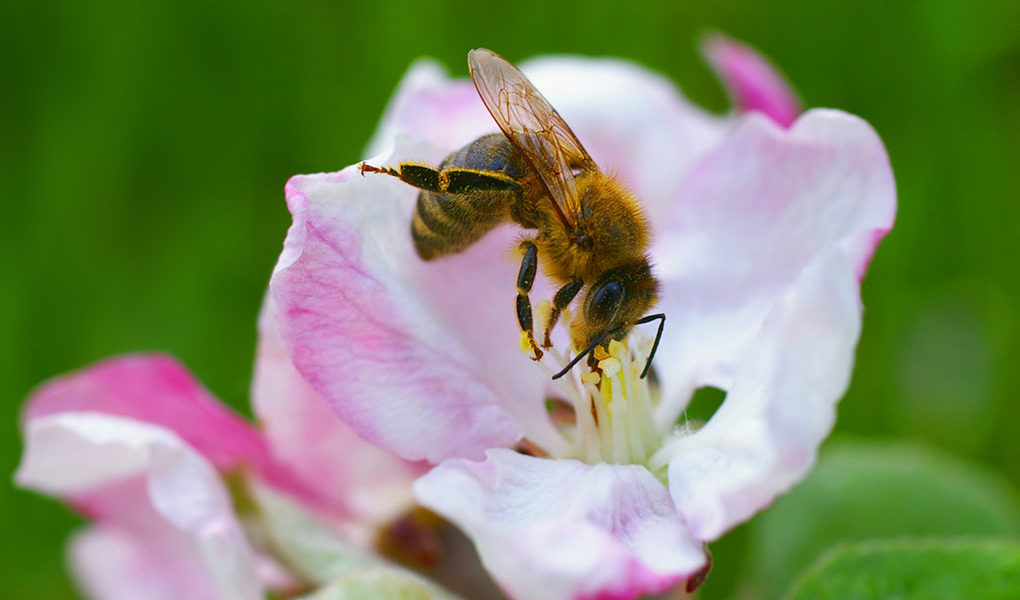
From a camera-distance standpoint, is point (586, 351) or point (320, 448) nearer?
point (586, 351)

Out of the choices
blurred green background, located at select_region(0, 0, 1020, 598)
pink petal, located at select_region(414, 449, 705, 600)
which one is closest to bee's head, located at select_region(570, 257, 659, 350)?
pink petal, located at select_region(414, 449, 705, 600)

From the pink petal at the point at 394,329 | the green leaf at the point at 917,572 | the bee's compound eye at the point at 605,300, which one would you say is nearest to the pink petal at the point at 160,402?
the pink petal at the point at 394,329

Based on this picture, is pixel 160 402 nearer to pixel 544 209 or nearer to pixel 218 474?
pixel 218 474

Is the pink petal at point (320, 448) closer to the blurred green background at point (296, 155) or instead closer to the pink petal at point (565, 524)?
the pink petal at point (565, 524)

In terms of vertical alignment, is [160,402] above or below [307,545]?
above

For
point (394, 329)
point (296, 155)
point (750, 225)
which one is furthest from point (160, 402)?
point (296, 155)

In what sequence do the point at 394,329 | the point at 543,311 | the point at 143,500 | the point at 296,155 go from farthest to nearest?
the point at 296,155 → the point at 143,500 → the point at 543,311 → the point at 394,329

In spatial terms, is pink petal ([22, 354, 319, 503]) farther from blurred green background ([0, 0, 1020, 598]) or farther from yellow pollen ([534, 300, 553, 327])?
blurred green background ([0, 0, 1020, 598])
